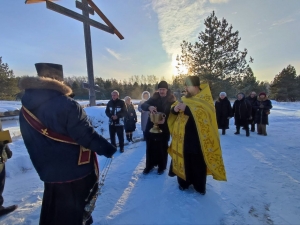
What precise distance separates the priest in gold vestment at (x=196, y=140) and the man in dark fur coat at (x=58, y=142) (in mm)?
1514

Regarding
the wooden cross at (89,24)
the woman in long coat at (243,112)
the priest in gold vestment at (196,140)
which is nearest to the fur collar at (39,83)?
the priest in gold vestment at (196,140)

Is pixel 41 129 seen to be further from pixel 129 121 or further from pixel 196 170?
pixel 129 121

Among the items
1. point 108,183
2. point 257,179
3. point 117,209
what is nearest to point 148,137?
point 108,183

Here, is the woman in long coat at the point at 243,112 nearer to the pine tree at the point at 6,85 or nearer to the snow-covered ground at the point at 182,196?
the snow-covered ground at the point at 182,196

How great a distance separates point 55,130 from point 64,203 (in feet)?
2.55

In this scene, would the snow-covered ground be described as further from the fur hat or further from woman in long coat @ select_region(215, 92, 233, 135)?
woman in long coat @ select_region(215, 92, 233, 135)

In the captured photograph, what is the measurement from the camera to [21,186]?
356cm

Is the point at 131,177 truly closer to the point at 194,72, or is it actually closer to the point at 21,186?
the point at 21,186

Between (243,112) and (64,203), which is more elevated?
(243,112)

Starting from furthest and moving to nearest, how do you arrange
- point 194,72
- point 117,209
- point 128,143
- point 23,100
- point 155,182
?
point 194,72, point 128,143, point 155,182, point 117,209, point 23,100

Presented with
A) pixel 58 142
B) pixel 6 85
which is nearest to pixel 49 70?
pixel 58 142

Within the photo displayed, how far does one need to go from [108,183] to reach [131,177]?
49 centimetres

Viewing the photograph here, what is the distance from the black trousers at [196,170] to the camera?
9.59ft

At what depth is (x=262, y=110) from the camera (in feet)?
26.0
